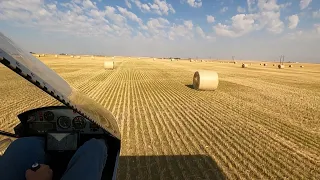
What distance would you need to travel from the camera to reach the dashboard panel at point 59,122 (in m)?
3.77

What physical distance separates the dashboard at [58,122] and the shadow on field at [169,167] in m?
2.08

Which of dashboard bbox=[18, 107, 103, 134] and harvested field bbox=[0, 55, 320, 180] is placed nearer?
dashboard bbox=[18, 107, 103, 134]

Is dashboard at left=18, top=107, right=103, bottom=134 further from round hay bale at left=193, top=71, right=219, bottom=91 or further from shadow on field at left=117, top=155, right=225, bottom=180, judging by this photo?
round hay bale at left=193, top=71, right=219, bottom=91

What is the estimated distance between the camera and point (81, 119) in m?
3.82

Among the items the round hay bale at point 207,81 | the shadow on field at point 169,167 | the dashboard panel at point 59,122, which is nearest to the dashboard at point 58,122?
the dashboard panel at point 59,122

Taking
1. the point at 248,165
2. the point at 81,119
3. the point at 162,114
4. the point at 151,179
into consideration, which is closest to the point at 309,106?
the point at 162,114

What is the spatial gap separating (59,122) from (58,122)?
0.06 feet

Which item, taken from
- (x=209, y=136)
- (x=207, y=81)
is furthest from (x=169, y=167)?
(x=207, y=81)

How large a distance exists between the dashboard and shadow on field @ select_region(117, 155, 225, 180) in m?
2.08

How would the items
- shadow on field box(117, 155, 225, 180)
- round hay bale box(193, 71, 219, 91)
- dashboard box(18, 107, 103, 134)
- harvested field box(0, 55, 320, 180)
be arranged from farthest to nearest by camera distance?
1. round hay bale box(193, 71, 219, 91)
2. harvested field box(0, 55, 320, 180)
3. shadow on field box(117, 155, 225, 180)
4. dashboard box(18, 107, 103, 134)

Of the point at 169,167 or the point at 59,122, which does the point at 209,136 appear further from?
the point at 59,122

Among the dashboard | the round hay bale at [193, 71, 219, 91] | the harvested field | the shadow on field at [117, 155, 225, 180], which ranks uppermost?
the dashboard

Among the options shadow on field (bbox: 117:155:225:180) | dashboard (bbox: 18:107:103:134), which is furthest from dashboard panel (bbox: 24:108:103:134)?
shadow on field (bbox: 117:155:225:180)

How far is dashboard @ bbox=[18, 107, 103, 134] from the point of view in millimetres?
3766
